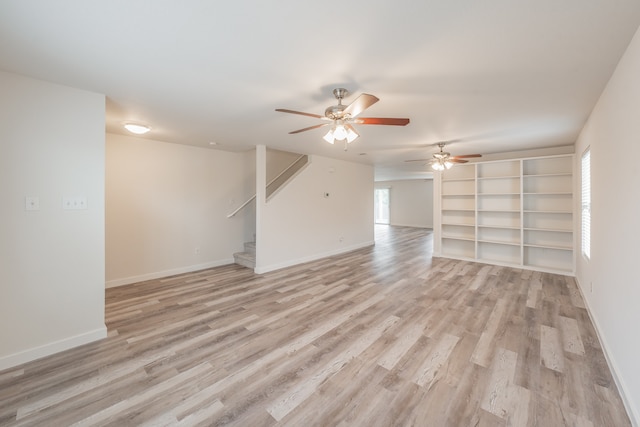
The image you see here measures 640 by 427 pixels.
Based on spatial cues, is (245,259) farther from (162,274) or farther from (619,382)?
(619,382)

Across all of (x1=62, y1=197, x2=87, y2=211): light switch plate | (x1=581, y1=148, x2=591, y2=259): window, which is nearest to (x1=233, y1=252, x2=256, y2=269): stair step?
(x1=62, y1=197, x2=87, y2=211): light switch plate

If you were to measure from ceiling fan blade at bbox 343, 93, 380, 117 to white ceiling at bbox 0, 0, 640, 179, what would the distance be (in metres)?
0.23

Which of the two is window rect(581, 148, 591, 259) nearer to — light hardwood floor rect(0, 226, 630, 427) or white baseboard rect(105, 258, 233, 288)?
light hardwood floor rect(0, 226, 630, 427)

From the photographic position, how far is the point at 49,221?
2.26m

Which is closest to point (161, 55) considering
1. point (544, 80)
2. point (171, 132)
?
point (171, 132)

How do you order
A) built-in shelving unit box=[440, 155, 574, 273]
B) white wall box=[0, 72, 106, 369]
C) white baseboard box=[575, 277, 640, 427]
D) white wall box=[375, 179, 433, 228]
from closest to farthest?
white baseboard box=[575, 277, 640, 427] → white wall box=[0, 72, 106, 369] → built-in shelving unit box=[440, 155, 574, 273] → white wall box=[375, 179, 433, 228]

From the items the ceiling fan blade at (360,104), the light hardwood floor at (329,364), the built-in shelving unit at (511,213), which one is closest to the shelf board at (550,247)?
the built-in shelving unit at (511,213)

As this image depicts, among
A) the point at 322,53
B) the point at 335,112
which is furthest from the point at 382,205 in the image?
the point at 322,53

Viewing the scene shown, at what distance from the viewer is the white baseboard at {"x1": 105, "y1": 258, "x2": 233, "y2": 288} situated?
13.3ft

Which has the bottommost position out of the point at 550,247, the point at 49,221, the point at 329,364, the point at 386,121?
the point at 329,364

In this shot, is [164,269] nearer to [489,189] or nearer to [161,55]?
[161,55]

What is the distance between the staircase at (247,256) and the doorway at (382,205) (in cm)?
892

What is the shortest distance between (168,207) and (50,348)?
8.60 ft

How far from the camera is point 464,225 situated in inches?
228
